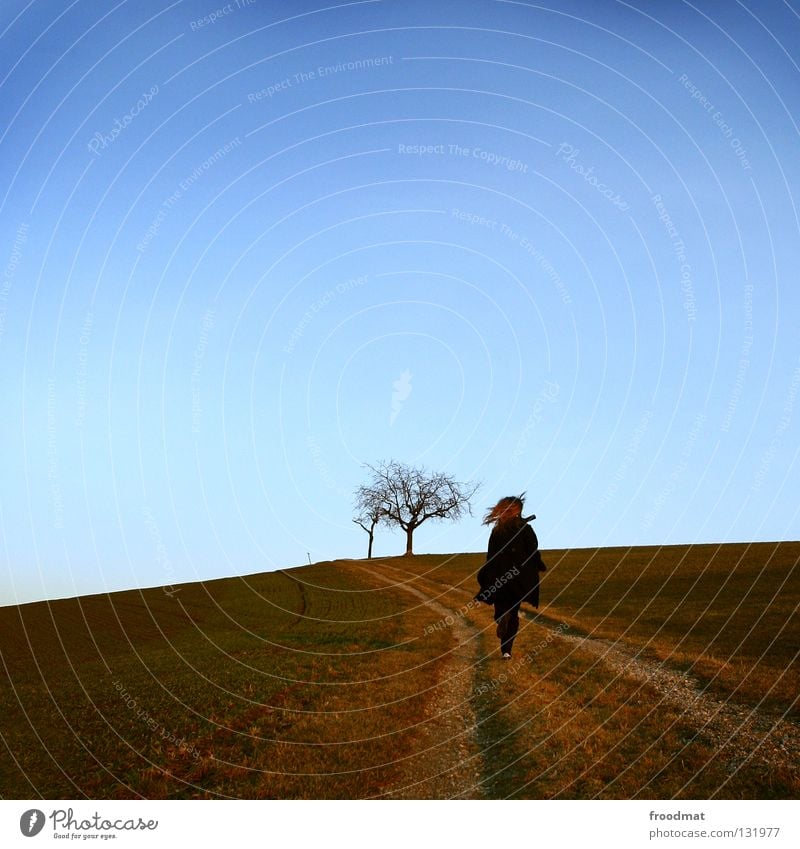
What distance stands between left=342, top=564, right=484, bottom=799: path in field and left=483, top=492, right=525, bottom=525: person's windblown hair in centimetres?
352

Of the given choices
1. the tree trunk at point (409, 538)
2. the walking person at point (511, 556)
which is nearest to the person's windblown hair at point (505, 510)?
the walking person at point (511, 556)

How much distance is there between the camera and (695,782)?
300 inches

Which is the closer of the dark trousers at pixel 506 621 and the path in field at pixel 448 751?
the path in field at pixel 448 751

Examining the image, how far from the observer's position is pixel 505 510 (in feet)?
39.9

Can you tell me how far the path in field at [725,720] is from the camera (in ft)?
28.0

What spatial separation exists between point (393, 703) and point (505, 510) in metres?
4.38

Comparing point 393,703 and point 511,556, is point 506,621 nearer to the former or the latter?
point 511,556

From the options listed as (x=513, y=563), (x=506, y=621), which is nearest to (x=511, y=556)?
(x=513, y=563)

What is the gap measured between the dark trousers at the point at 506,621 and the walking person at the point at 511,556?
2.18 feet

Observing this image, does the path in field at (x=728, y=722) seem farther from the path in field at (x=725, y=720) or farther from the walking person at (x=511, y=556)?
the walking person at (x=511, y=556)
